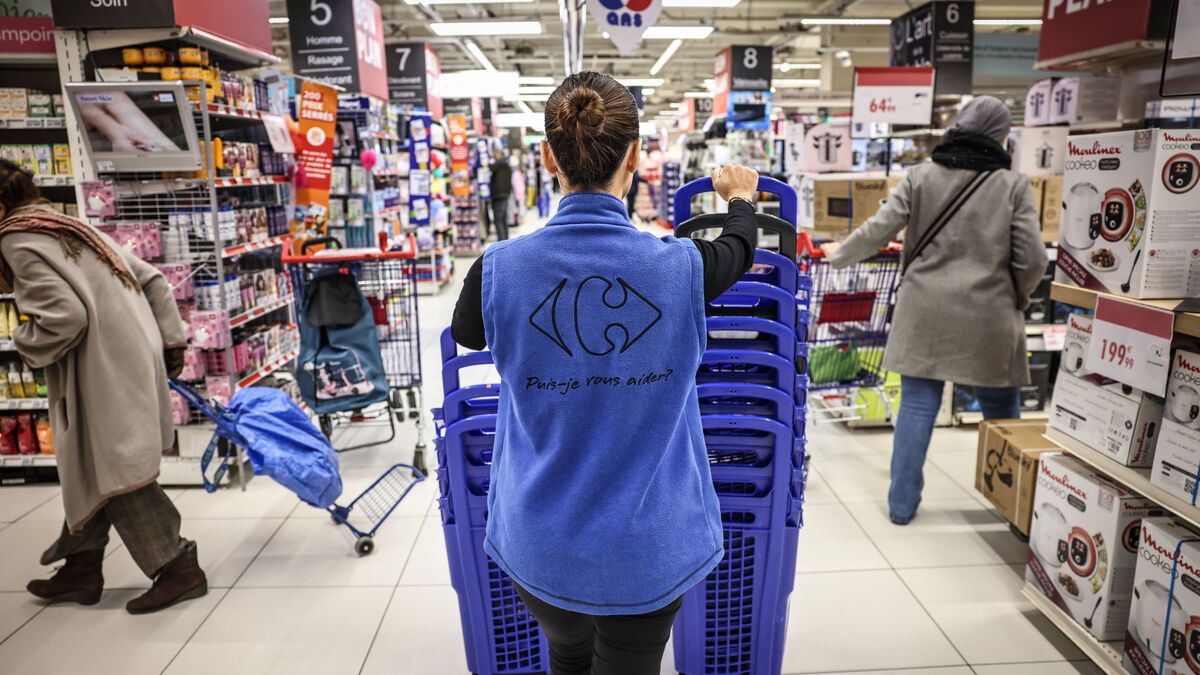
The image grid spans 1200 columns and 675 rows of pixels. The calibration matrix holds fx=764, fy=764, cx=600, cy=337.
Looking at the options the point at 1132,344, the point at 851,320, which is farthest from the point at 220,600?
the point at 1132,344

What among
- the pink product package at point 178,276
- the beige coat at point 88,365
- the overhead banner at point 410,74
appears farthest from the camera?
the overhead banner at point 410,74

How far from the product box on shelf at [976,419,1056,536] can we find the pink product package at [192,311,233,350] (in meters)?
3.85

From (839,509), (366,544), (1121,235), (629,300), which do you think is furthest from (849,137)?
(629,300)

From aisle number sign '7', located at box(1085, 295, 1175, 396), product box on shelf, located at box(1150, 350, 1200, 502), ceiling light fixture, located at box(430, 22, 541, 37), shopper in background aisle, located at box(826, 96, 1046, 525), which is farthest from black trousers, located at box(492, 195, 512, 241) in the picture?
product box on shelf, located at box(1150, 350, 1200, 502)

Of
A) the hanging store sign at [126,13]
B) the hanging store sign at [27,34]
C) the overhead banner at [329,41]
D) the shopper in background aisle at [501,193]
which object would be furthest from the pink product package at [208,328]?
the shopper in background aisle at [501,193]

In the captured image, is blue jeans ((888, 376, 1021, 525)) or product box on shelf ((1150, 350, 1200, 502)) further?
blue jeans ((888, 376, 1021, 525))

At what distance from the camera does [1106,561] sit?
242 cm

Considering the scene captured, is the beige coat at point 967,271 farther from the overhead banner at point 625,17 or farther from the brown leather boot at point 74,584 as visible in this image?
the brown leather boot at point 74,584

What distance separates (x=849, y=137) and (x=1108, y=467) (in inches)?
170

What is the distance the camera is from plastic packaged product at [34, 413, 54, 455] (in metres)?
4.13

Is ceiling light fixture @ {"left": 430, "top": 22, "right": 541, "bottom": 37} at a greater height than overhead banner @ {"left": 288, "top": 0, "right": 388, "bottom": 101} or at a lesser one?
greater

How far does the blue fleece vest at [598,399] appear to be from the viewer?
1.28 meters

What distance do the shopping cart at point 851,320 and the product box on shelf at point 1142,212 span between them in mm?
1419

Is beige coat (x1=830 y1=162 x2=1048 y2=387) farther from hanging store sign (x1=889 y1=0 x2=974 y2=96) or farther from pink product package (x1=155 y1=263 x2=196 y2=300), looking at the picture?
hanging store sign (x1=889 y1=0 x2=974 y2=96)
